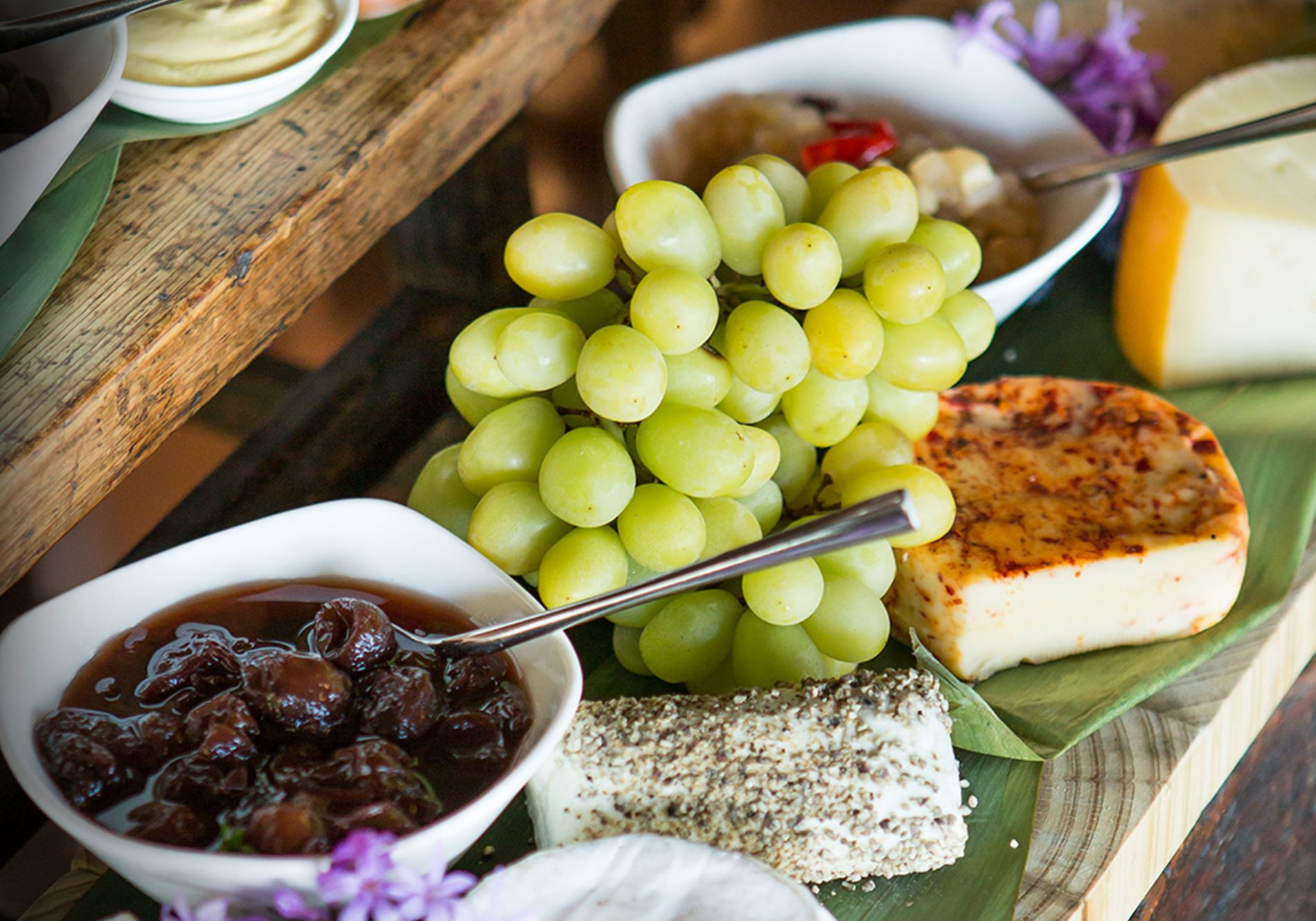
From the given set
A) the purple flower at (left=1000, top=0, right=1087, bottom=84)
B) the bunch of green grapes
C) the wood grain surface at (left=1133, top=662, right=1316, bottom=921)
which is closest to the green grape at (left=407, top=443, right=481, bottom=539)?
the bunch of green grapes

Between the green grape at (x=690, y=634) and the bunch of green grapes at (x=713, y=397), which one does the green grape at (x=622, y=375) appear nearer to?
the bunch of green grapes at (x=713, y=397)

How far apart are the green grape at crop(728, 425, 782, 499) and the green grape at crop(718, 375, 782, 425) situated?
0.06 feet

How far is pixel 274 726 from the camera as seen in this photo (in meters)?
0.77

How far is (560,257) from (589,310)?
2.5 inches

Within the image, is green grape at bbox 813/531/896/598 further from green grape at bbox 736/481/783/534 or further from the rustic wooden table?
the rustic wooden table

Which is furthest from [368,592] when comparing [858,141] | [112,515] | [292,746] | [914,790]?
[858,141]

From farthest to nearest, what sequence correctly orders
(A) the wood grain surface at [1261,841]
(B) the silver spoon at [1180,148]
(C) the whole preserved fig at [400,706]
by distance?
(B) the silver spoon at [1180,148]
(A) the wood grain surface at [1261,841]
(C) the whole preserved fig at [400,706]

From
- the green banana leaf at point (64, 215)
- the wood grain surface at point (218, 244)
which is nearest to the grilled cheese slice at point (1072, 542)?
the wood grain surface at point (218, 244)

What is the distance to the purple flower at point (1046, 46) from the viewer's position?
1626 mm

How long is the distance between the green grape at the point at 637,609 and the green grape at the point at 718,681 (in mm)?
70

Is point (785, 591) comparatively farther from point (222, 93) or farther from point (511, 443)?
point (222, 93)

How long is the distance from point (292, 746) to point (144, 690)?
0.12 meters

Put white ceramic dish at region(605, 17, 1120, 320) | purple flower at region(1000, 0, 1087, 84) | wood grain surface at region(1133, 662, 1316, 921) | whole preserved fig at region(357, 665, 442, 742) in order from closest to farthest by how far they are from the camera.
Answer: whole preserved fig at region(357, 665, 442, 742) < wood grain surface at region(1133, 662, 1316, 921) < white ceramic dish at region(605, 17, 1120, 320) < purple flower at region(1000, 0, 1087, 84)

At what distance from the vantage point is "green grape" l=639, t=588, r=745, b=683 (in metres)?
0.99
